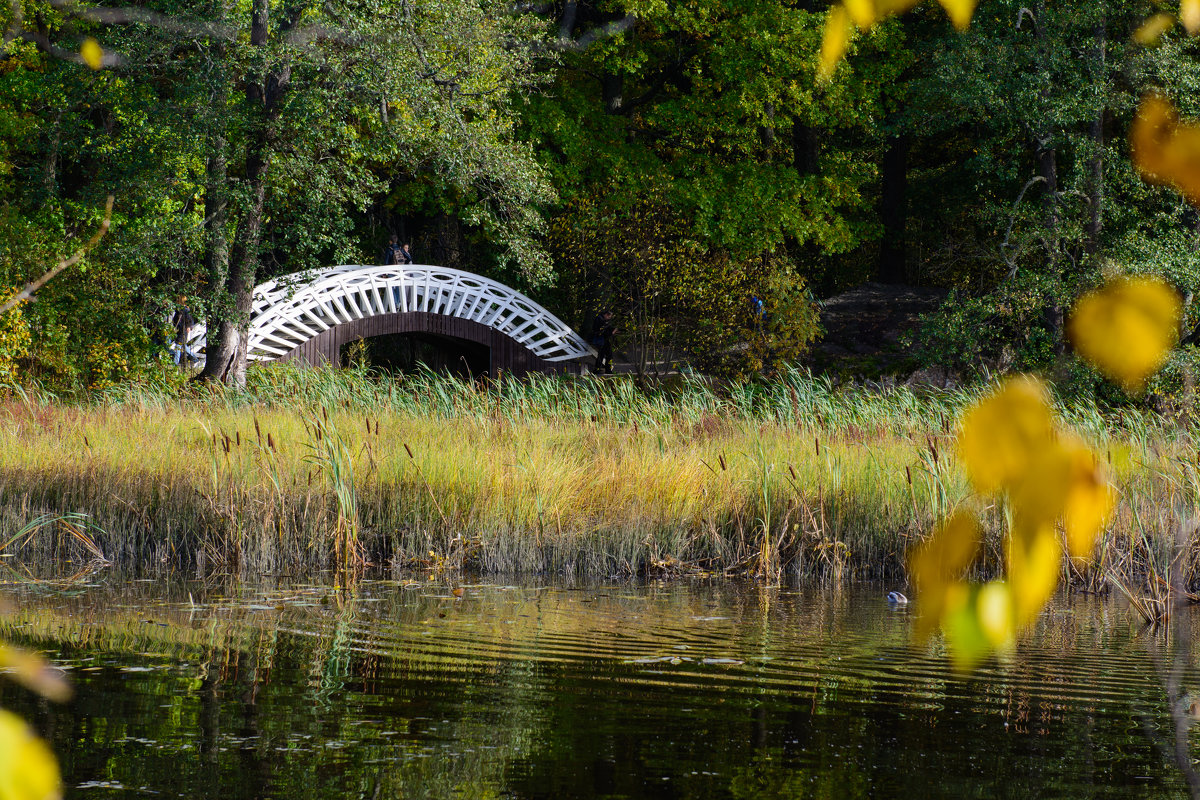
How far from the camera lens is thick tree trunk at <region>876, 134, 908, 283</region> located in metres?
24.8

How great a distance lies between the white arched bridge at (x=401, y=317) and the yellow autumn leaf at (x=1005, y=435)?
677 inches

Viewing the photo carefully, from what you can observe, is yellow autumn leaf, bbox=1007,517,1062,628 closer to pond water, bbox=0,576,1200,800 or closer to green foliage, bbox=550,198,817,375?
pond water, bbox=0,576,1200,800

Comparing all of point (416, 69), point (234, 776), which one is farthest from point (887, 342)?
point (234, 776)

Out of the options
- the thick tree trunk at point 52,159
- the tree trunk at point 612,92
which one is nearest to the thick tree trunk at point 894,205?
the tree trunk at point 612,92

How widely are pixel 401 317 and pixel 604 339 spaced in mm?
3448

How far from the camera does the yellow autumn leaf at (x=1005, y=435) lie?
0.84 m

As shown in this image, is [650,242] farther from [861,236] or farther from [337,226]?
[337,226]

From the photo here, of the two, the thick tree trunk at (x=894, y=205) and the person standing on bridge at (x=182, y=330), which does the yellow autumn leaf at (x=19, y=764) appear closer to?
the person standing on bridge at (x=182, y=330)

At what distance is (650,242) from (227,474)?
45.5ft

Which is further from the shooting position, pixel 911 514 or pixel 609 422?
pixel 609 422

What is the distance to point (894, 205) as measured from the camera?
81.6 ft

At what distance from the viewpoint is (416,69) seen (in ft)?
48.2

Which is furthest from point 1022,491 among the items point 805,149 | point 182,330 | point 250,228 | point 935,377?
point 805,149

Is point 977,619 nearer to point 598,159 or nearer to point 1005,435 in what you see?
point 1005,435
